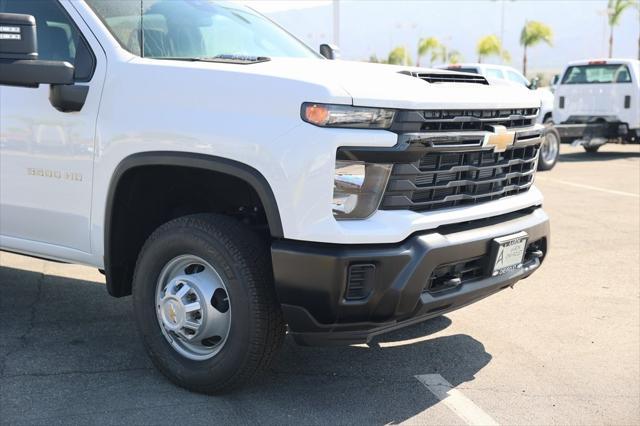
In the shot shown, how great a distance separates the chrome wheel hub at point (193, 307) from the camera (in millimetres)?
3605

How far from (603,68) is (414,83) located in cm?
1432

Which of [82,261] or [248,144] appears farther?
[82,261]

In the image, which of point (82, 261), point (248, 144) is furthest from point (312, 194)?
point (82, 261)

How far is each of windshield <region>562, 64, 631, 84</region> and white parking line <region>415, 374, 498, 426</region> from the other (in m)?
13.6

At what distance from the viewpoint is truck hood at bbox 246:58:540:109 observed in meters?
3.23

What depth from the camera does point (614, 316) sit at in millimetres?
5176

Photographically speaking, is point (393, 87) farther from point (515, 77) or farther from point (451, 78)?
point (515, 77)

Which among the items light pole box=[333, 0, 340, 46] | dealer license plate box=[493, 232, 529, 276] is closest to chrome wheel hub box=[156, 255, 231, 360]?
dealer license plate box=[493, 232, 529, 276]

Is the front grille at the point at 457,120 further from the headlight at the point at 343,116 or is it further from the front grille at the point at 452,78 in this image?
the front grille at the point at 452,78

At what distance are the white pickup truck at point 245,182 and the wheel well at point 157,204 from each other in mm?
12

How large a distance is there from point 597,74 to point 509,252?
13.9 meters

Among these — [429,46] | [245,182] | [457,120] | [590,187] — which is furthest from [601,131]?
[429,46]

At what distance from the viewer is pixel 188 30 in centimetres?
435

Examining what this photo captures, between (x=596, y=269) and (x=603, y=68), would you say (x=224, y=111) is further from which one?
(x=603, y=68)
